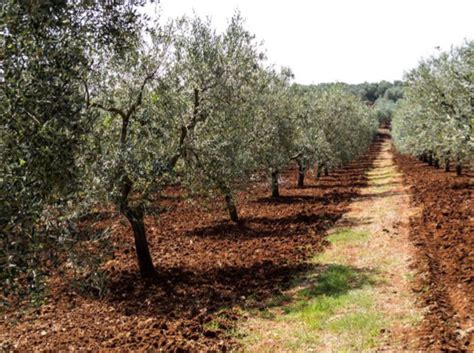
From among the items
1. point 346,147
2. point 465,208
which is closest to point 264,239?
point 465,208

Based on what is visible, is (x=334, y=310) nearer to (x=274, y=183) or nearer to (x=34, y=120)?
(x=34, y=120)

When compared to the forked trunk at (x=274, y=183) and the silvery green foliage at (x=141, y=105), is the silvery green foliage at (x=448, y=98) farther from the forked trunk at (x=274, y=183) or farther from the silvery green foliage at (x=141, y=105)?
the silvery green foliage at (x=141, y=105)

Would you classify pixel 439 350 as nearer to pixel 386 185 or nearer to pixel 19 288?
pixel 19 288

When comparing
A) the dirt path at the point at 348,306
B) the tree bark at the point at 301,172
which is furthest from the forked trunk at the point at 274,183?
the dirt path at the point at 348,306

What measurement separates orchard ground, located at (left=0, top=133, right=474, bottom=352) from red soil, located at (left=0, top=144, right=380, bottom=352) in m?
0.05

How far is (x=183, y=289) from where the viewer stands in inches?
541

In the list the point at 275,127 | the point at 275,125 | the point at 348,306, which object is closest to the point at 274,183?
the point at 275,125

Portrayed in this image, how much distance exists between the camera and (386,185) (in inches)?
1487

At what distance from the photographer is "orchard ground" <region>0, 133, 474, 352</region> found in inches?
395

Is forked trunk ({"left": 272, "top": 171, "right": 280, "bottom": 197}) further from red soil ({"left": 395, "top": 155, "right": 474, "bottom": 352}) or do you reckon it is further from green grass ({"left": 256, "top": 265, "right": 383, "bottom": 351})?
green grass ({"left": 256, "top": 265, "right": 383, "bottom": 351})

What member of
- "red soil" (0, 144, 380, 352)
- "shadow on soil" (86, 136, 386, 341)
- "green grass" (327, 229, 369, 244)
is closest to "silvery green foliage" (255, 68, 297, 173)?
"red soil" (0, 144, 380, 352)

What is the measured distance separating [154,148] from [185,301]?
4878 mm

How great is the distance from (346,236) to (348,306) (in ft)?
26.9

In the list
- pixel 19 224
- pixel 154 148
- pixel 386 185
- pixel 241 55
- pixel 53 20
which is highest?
pixel 241 55
